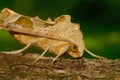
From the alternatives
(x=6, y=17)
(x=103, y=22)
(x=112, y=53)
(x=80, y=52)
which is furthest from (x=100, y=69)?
(x=103, y=22)

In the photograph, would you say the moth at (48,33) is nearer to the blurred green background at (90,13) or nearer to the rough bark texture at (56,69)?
the rough bark texture at (56,69)

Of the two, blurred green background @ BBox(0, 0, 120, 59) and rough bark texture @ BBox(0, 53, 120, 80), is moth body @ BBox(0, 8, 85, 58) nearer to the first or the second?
rough bark texture @ BBox(0, 53, 120, 80)

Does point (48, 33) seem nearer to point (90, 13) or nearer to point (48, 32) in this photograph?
point (48, 32)

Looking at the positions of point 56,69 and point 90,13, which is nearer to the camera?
point 56,69

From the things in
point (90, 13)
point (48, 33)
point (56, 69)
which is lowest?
point (56, 69)

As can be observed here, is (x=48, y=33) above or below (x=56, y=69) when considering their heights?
above

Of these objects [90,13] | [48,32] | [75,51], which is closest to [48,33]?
[48,32]

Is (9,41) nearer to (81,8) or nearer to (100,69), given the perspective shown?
(81,8)

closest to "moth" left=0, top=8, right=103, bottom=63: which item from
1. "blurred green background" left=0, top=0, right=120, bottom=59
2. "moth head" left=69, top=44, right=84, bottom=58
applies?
"moth head" left=69, top=44, right=84, bottom=58
